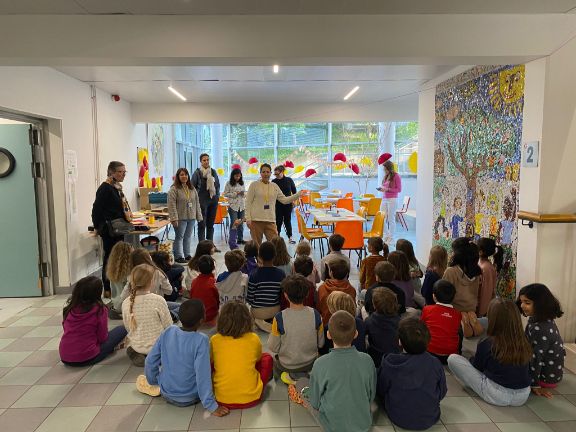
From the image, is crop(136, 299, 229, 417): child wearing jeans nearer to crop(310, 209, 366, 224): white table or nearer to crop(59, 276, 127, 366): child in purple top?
→ crop(59, 276, 127, 366): child in purple top

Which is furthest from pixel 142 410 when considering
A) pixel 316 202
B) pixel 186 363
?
pixel 316 202

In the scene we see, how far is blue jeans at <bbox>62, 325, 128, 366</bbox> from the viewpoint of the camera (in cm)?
326

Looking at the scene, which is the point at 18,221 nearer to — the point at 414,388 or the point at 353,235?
the point at 353,235

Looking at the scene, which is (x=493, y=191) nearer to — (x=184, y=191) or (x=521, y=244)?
(x=521, y=244)

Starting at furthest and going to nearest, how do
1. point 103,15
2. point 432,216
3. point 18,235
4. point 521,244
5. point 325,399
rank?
1. point 432,216
2. point 18,235
3. point 521,244
4. point 103,15
5. point 325,399

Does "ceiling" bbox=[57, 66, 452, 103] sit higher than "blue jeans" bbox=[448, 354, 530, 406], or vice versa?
"ceiling" bbox=[57, 66, 452, 103]

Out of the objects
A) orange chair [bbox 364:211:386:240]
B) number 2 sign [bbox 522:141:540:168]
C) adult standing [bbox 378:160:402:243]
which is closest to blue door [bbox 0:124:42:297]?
orange chair [bbox 364:211:386:240]

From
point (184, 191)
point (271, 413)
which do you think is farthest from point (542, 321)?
point (184, 191)

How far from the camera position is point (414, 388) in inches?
93.2

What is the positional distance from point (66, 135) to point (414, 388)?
186 inches

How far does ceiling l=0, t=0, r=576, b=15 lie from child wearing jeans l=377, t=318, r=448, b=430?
2.22 m

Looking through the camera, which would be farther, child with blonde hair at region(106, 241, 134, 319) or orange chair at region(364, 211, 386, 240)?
orange chair at region(364, 211, 386, 240)

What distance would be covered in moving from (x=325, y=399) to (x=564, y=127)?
2.78 m

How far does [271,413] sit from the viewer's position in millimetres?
2613
